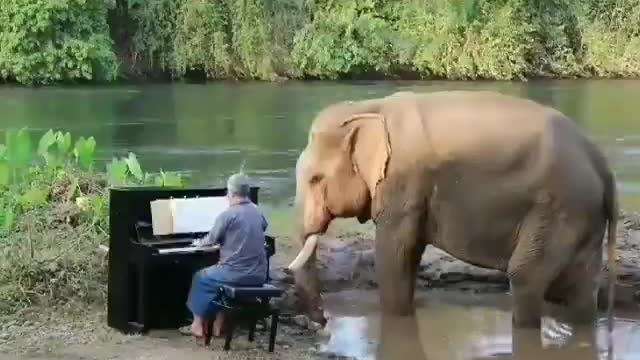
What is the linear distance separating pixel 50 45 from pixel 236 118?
16078mm

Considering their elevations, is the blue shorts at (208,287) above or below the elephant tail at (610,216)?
below

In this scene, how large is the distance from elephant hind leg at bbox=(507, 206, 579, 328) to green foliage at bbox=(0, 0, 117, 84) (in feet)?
118

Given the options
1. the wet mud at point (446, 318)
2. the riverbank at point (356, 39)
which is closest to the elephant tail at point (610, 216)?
the wet mud at point (446, 318)

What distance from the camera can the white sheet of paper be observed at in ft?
25.7

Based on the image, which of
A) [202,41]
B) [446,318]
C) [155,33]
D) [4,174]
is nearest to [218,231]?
[446,318]

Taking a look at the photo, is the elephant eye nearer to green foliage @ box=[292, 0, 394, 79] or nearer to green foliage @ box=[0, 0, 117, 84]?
green foliage @ box=[0, 0, 117, 84]

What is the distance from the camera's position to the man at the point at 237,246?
A: 7242 millimetres

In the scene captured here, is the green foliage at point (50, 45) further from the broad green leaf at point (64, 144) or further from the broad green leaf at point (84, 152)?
the broad green leaf at point (84, 152)

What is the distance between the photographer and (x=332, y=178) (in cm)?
881

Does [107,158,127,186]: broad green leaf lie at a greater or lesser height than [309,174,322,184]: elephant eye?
lesser

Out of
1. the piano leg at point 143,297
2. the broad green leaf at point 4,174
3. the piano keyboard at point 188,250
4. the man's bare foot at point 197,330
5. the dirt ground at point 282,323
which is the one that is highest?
the piano keyboard at point 188,250

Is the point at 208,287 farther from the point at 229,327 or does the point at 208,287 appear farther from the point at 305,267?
the point at 305,267

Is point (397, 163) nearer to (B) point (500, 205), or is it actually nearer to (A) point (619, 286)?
(B) point (500, 205)

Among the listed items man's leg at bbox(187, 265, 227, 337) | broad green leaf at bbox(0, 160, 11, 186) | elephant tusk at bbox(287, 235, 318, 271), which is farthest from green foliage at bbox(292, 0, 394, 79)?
man's leg at bbox(187, 265, 227, 337)
